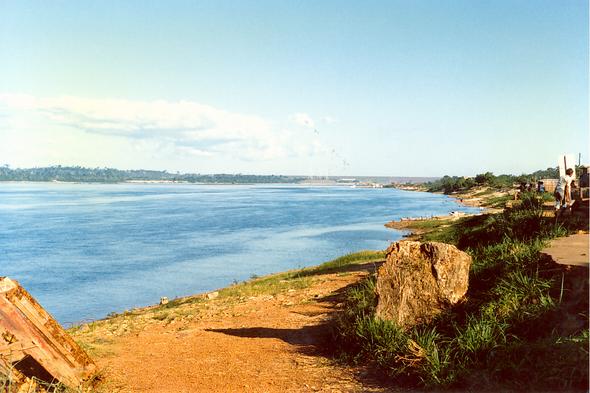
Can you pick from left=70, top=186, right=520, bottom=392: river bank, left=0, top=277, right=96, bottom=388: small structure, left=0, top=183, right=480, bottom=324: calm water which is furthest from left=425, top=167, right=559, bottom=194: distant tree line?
left=0, top=277, right=96, bottom=388: small structure

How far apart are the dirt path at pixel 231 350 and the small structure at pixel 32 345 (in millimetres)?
796

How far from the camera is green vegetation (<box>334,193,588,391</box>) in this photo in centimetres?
669

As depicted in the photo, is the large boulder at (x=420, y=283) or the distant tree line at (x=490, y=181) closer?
the large boulder at (x=420, y=283)

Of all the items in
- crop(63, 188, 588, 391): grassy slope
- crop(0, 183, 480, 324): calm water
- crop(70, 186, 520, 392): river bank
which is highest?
crop(63, 188, 588, 391): grassy slope

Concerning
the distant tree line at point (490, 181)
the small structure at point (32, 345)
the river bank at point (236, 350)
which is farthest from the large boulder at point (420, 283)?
the distant tree line at point (490, 181)

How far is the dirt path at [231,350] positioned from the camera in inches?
326

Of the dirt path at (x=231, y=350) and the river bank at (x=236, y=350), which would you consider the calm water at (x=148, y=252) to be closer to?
the river bank at (x=236, y=350)

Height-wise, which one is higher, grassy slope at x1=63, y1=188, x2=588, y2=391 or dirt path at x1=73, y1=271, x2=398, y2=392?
grassy slope at x1=63, y1=188, x2=588, y2=391

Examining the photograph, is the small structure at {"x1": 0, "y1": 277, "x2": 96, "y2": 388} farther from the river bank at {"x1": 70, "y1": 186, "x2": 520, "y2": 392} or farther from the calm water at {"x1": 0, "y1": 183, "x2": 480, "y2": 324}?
the calm water at {"x1": 0, "y1": 183, "x2": 480, "y2": 324}

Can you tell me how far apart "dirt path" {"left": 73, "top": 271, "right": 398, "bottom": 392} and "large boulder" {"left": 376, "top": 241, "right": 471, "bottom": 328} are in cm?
182

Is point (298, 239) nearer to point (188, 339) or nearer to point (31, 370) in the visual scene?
point (188, 339)

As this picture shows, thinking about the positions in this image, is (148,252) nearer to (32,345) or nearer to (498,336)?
(32,345)

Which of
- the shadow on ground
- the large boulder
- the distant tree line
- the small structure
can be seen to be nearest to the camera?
the small structure

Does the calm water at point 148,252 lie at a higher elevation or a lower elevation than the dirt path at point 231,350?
lower
